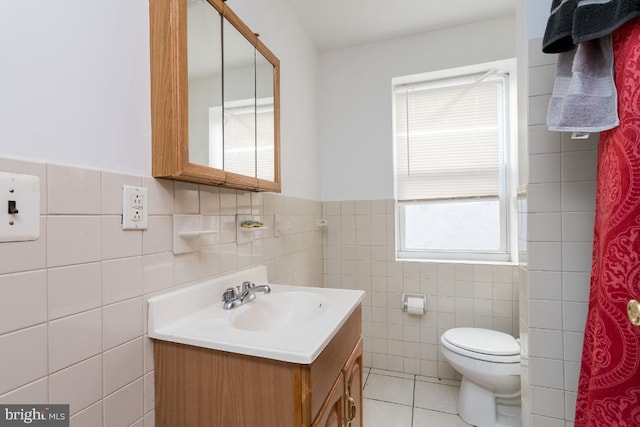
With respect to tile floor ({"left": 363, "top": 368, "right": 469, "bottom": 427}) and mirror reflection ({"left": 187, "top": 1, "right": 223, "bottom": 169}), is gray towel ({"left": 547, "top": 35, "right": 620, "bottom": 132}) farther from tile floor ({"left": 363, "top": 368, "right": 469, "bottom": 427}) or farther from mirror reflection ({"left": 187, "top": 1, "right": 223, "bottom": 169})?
tile floor ({"left": 363, "top": 368, "right": 469, "bottom": 427})

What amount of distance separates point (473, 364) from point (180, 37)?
6.37 ft

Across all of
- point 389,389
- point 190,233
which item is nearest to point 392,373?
point 389,389

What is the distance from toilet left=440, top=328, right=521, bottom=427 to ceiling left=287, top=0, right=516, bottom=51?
2.00 metres

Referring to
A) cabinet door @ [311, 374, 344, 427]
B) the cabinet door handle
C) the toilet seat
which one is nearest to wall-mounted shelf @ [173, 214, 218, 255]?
cabinet door @ [311, 374, 344, 427]

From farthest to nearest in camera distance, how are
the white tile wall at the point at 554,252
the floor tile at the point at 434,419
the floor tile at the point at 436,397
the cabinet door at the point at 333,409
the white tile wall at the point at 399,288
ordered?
the white tile wall at the point at 399,288 < the floor tile at the point at 436,397 < the floor tile at the point at 434,419 < the white tile wall at the point at 554,252 < the cabinet door at the point at 333,409

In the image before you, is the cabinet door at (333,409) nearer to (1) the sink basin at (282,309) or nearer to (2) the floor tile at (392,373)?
(1) the sink basin at (282,309)

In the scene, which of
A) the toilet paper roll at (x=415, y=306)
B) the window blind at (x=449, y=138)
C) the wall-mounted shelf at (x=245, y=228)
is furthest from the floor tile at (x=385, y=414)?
the window blind at (x=449, y=138)

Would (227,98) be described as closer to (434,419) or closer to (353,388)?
(353,388)

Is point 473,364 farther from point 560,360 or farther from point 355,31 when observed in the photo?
point 355,31

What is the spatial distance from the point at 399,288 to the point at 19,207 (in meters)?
2.04

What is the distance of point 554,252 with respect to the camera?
3.60ft

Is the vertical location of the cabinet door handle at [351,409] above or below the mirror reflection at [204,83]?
below

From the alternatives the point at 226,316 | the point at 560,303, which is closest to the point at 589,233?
the point at 560,303

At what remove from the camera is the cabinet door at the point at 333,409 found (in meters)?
0.84
